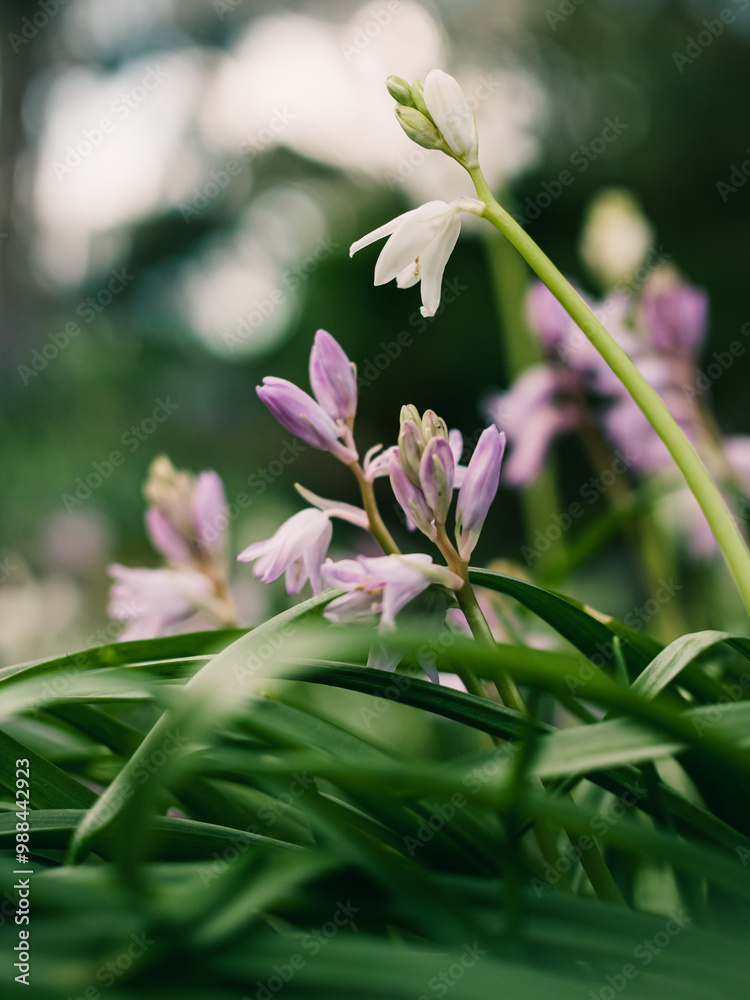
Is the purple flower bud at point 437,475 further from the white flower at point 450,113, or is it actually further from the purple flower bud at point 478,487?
the white flower at point 450,113

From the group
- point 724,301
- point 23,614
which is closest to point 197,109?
point 724,301

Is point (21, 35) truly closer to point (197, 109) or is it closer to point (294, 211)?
point (197, 109)

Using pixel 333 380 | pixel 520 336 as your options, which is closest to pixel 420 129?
pixel 333 380

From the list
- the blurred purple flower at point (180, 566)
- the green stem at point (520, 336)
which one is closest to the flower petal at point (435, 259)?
the blurred purple flower at point (180, 566)

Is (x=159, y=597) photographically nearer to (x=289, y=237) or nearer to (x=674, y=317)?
(x=674, y=317)

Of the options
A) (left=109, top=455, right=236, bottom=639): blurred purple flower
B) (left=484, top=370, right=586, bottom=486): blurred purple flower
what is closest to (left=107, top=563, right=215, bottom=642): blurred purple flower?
Result: (left=109, top=455, right=236, bottom=639): blurred purple flower
